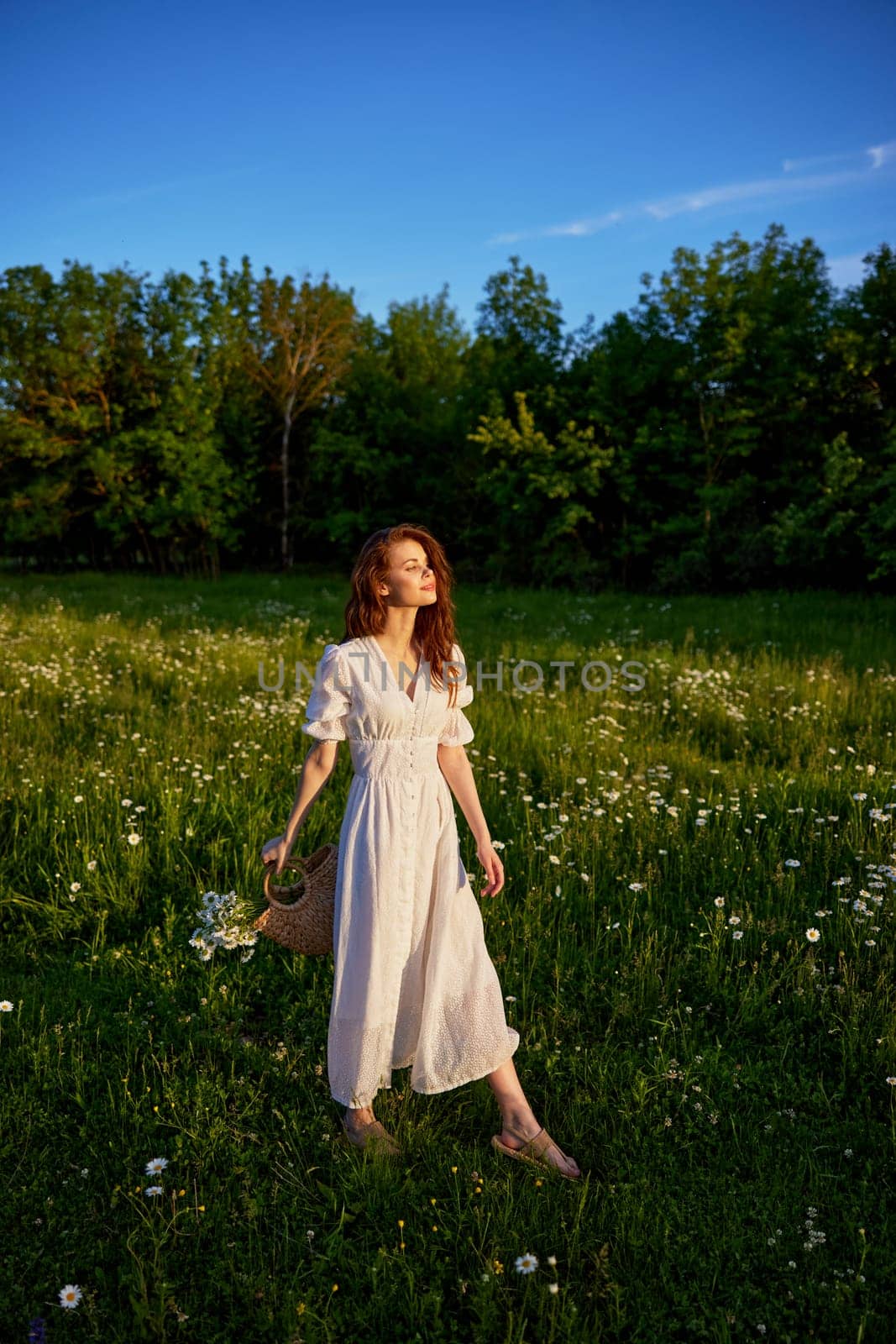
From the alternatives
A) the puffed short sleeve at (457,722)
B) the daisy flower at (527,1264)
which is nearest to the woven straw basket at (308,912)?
the puffed short sleeve at (457,722)

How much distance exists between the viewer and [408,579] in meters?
3.08

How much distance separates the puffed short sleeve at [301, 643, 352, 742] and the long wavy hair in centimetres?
11

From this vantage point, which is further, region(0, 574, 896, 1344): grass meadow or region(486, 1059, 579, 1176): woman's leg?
region(486, 1059, 579, 1176): woman's leg

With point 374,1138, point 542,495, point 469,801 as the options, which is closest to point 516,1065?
point 374,1138

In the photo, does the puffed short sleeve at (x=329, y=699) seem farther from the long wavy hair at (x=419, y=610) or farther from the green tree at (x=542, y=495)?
the green tree at (x=542, y=495)

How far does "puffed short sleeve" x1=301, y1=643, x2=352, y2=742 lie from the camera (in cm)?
305

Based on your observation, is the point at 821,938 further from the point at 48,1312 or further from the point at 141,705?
the point at 141,705

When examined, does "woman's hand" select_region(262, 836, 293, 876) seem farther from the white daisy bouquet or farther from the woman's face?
the woman's face

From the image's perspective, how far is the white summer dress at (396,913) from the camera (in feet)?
9.82

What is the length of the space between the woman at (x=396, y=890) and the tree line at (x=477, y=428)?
15.4 meters

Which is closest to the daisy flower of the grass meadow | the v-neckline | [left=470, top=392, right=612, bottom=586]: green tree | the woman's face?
the grass meadow

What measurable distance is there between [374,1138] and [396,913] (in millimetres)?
838

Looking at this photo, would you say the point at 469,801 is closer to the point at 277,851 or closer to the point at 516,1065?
the point at 277,851

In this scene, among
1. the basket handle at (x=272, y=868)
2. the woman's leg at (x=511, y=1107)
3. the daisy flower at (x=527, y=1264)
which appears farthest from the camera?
the basket handle at (x=272, y=868)
